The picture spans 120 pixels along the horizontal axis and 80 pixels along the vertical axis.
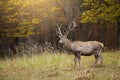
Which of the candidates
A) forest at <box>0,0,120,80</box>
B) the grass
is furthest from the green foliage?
the grass

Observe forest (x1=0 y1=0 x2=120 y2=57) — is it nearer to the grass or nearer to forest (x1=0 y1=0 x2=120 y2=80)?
forest (x1=0 y1=0 x2=120 y2=80)

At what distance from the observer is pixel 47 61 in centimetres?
1814

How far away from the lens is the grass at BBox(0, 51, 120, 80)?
1308 centimetres

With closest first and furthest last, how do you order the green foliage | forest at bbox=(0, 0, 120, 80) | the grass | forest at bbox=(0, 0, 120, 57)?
the grass < forest at bbox=(0, 0, 120, 80) < the green foliage < forest at bbox=(0, 0, 120, 57)

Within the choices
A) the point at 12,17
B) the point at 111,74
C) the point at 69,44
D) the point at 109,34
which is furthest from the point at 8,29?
the point at 111,74

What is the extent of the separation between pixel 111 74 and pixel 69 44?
10.1 ft

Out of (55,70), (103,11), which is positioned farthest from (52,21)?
(55,70)

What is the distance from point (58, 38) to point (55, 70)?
14782mm

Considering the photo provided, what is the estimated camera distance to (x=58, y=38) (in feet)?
98.3

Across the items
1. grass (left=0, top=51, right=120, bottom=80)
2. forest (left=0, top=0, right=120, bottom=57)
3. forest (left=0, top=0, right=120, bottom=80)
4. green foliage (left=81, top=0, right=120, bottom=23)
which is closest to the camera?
grass (left=0, top=51, right=120, bottom=80)

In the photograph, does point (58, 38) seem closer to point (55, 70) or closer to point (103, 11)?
point (103, 11)

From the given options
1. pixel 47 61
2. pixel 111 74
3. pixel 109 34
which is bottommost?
pixel 109 34

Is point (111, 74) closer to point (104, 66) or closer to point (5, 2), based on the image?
point (104, 66)

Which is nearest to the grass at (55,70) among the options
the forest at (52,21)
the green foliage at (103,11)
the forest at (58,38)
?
the forest at (58,38)
